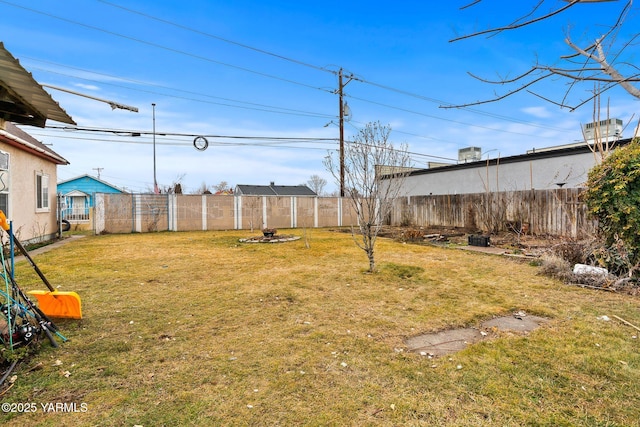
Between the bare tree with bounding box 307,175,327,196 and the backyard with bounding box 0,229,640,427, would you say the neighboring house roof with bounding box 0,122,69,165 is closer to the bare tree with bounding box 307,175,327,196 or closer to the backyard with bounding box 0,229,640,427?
the backyard with bounding box 0,229,640,427

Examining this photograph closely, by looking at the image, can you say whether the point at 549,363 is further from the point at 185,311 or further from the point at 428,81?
the point at 428,81

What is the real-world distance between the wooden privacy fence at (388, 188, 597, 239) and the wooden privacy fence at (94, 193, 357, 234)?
443 centimetres

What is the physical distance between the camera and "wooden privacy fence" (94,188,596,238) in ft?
34.2

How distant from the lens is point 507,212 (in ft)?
38.1

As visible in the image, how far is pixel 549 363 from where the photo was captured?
2361mm

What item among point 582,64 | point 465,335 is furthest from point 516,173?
point 582,64

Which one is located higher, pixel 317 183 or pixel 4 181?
pixel 317 183

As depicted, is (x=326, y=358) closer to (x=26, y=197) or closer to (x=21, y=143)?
(x=21, y=143)

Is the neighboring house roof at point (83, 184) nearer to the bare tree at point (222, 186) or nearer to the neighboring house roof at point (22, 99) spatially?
the bare tree at point (222, 186)

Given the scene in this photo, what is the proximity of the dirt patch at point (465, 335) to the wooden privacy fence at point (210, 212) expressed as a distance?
39.2 ft

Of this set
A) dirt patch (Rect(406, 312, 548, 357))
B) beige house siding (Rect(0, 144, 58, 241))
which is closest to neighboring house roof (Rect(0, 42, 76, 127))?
dirt patch (Rect(406, 312, 548, 357))

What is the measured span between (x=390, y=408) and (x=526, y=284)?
13.9ft

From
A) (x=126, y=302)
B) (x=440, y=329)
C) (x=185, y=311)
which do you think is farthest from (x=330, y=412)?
(x=126, y=302)

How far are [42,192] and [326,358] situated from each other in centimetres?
1189
